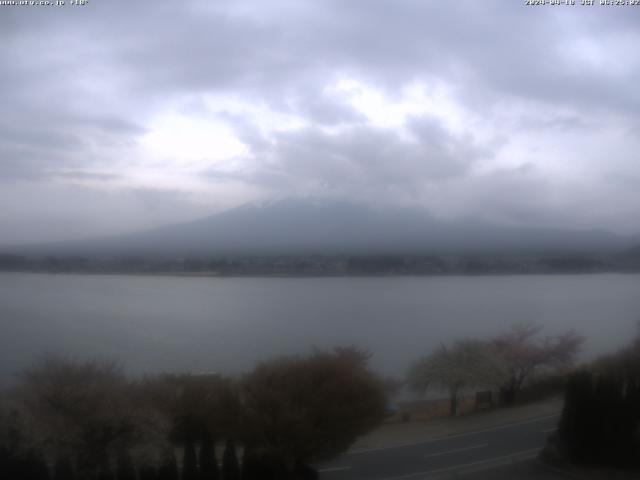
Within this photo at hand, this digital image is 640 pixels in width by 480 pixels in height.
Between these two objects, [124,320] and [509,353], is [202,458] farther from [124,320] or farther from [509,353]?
[509,353]

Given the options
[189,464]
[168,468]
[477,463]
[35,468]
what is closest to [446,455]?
[477,463]

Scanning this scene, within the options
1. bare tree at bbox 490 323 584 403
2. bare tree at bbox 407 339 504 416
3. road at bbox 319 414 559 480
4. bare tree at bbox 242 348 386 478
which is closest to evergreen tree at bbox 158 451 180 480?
bare tree at bbox 242 348 386 478

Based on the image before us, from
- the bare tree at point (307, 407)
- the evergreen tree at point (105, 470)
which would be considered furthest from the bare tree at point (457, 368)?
the evergreen tree at point (105, 470)

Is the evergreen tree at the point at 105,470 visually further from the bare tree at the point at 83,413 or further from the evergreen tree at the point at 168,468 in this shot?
the evergreen tree at the point at 168,468

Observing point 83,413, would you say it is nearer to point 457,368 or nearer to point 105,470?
point 105,470

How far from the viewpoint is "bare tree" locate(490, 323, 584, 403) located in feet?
20.5

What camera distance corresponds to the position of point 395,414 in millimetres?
5527

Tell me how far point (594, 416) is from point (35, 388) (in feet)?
16.7

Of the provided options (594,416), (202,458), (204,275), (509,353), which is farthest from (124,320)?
(594,416)

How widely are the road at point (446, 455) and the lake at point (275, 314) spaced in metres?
0.84

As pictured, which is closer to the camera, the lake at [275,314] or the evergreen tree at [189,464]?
the evergreen tree at [189,464]

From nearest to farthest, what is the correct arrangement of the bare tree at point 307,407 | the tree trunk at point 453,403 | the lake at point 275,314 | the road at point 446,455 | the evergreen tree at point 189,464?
the evergreen tree at point 189,464 < the road at point 446,455 < the bare tree at point 307,407 < the lake at point 275,314 < the tree trunk at point 453,403

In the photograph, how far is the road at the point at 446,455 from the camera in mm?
4984

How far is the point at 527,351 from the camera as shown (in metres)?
6.37
